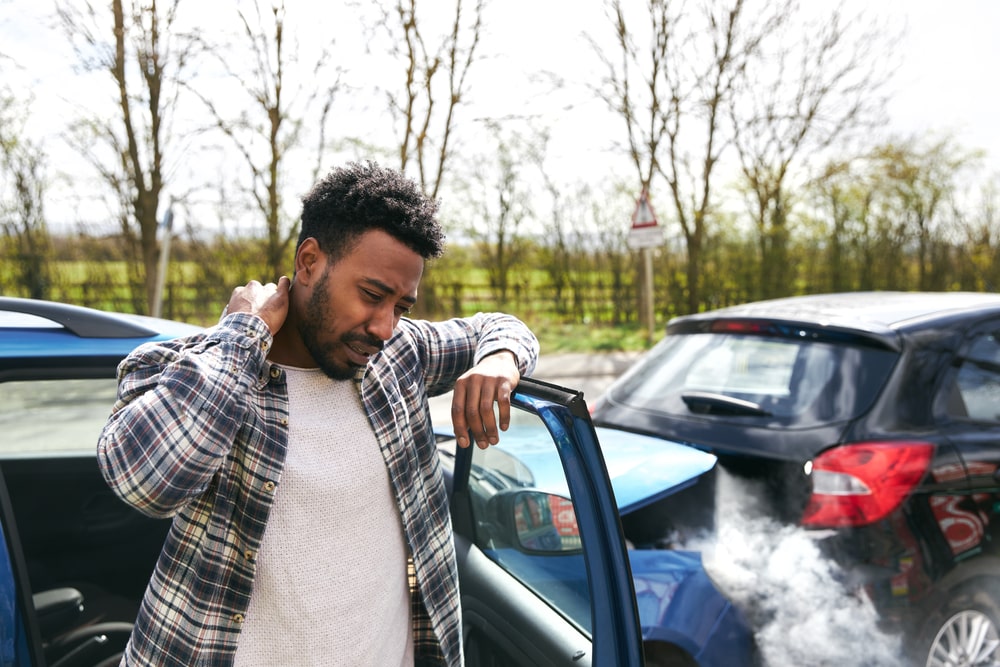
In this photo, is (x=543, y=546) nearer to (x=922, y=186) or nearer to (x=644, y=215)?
(x=644, y=215)

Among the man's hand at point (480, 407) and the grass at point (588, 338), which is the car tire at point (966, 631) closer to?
the man's hand at point (480, 407)

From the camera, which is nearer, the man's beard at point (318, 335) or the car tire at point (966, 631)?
the man's beard at point (318, 335)

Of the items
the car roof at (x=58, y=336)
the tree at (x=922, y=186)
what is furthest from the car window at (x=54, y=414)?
the tree at (x=922, y=186)

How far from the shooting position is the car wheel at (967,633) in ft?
7.91

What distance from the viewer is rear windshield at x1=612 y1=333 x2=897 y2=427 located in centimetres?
258

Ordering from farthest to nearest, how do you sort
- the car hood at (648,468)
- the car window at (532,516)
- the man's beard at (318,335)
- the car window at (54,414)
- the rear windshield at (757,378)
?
the rear windshield at (757,378) → the car window at (54,414) → the car hood at (648,468) → the car window at (532,516) → the man's beard at (318,335)

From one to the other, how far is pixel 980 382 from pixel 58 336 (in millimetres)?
3238

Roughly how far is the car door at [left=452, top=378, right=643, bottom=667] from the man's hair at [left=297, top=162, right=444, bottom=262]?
0.37 meters

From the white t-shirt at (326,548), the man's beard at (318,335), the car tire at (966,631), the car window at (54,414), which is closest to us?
the white t-shirt at (326,548)

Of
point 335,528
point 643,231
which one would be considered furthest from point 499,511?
point 643,231

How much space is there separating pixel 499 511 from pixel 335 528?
70 centimetres

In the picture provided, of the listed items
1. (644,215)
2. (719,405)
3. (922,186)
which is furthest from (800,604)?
(922,186)

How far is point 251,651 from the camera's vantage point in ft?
3.93

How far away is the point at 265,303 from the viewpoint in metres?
1.31
